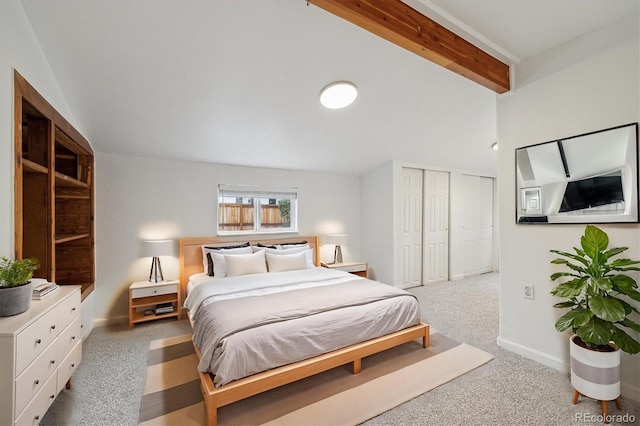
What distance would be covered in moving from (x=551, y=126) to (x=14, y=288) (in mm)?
3795

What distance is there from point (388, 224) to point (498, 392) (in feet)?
9.17

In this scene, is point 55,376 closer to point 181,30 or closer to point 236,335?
point 236,335

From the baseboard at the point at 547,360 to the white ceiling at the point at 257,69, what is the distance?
102 inches

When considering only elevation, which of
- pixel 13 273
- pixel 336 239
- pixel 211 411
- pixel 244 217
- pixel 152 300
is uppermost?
pixel 244 217

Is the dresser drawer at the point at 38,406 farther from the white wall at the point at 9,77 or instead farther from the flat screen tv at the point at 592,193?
the flat screen tv at the point at 592,193

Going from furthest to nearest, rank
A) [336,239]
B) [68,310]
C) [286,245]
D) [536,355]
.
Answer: [336,239] → [286,245] → [536,355] → [68,310]

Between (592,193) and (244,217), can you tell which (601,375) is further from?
(244,217)

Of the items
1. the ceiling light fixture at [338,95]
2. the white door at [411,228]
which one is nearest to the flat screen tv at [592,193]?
the ceiling light fixture at [338,95]

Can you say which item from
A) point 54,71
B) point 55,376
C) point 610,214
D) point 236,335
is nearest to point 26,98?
point 54,71

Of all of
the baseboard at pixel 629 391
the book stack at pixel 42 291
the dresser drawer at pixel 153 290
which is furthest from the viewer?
the dresser drawer at pixel 153 290

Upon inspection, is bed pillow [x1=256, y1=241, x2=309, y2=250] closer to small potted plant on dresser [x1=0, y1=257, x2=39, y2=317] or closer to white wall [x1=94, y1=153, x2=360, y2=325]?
white wall [x1=94, y1=153, x2=360, y2=325]

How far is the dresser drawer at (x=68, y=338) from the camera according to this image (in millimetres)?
1712

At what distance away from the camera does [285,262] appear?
3.73m

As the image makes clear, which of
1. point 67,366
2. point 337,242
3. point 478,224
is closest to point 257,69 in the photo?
point 67,366
